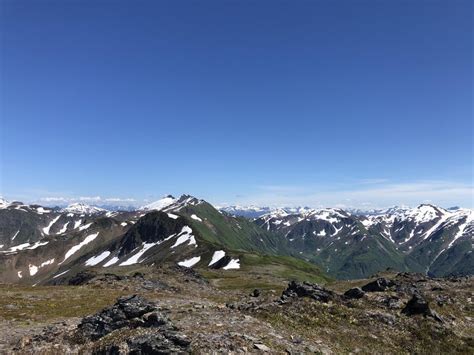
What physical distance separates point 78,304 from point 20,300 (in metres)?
8.43

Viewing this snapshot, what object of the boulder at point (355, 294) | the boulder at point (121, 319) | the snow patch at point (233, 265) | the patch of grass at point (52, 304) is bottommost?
the snow patch at point (233, 265)

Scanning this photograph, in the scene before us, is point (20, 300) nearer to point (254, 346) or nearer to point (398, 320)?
point (254, 346)

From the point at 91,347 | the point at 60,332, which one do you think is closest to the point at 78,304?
the point at 60,332

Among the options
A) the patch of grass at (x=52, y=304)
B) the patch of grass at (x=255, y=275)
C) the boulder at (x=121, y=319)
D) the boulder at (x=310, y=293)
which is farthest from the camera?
the patch of grass at (x=255, y=275)

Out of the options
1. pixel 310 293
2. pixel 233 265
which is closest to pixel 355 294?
pixel 310 293

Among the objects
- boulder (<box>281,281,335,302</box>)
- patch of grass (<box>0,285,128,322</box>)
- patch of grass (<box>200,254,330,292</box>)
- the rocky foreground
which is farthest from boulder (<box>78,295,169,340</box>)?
patch of grass (<box>200,254,330,292</box>)

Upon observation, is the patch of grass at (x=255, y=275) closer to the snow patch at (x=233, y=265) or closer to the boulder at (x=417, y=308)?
the snow patch at (x=233, y=265)

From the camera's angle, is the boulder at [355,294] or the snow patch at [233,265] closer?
the boulder at [355,294]

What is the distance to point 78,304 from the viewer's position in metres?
48.8

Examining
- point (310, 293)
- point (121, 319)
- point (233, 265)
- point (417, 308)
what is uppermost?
point (121, 319)

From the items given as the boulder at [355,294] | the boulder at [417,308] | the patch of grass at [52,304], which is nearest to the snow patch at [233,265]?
the patch of grass at [52,304]

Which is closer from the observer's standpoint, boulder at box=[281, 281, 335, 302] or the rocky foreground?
the rocky foreground

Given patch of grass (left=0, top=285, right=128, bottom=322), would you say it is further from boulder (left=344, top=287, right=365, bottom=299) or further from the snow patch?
the snow patch

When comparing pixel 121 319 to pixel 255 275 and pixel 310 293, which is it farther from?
pixel 255 275
